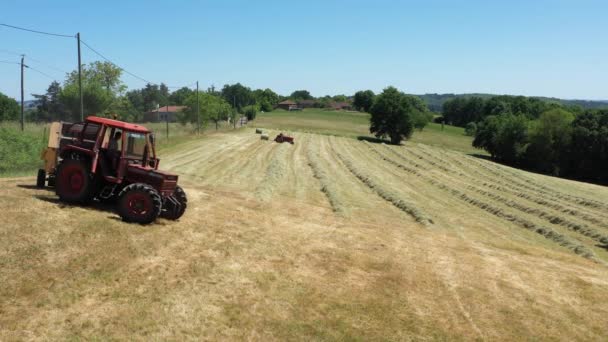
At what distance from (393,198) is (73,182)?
1432 cm

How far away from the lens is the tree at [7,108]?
288ft

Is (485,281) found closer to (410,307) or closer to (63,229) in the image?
(410,307)

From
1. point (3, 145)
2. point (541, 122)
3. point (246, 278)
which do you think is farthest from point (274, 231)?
point (541, 122)

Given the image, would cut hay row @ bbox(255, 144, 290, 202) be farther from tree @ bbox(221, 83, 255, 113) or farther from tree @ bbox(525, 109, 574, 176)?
tree @ bbox(221, 83, 255, 113)

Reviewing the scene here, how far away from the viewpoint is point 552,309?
970 centimetres

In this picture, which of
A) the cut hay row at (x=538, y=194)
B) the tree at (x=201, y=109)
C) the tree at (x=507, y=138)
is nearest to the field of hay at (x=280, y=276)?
the cut hay row at (x=538, y=194)

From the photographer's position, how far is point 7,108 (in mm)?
91500

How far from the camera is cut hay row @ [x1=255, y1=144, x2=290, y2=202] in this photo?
789 inches

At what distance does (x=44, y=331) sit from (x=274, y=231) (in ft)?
23.9

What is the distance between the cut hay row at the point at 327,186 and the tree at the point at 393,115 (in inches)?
1316

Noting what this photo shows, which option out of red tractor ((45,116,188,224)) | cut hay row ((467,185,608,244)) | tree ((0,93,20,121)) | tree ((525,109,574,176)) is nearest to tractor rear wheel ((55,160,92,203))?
red tractor ((45,116,188,224))

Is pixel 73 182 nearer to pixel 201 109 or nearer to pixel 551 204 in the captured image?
pixel 551 204

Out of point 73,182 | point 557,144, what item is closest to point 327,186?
point 73,182

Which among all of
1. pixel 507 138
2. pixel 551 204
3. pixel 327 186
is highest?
pixel 507 138
